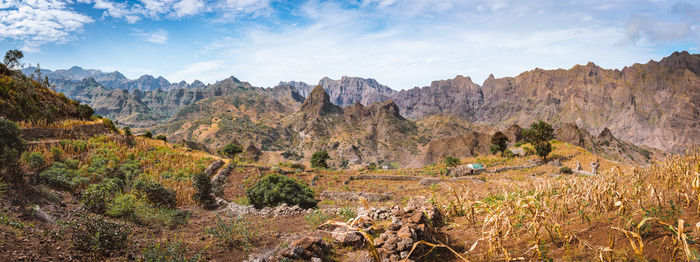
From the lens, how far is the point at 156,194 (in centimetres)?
1244

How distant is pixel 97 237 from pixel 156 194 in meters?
6.84

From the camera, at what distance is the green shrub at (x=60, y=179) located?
11930 millimetres

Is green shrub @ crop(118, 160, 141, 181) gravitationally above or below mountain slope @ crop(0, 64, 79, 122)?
below

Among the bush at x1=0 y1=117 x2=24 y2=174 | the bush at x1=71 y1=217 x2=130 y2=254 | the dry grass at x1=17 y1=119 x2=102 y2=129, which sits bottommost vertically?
the bush at x1=71 y1=217 x2=130 y2=254

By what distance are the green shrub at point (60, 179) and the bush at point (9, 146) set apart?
46.9 inches

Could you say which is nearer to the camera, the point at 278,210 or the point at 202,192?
the point at 278,210

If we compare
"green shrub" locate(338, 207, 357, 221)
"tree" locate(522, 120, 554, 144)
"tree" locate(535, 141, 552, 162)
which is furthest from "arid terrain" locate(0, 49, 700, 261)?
"tree" locate(522, 120, 554, 144)

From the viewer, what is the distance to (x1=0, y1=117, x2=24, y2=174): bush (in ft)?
31.1

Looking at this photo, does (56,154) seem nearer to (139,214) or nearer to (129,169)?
(129,169)

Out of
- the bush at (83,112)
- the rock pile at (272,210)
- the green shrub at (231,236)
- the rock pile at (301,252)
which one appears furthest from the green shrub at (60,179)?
the bush at (83,112)

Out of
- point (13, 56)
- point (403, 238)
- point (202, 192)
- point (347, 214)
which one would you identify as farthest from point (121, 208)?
point (13, 56)

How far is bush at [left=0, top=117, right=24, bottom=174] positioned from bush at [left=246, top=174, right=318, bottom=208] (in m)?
8.20

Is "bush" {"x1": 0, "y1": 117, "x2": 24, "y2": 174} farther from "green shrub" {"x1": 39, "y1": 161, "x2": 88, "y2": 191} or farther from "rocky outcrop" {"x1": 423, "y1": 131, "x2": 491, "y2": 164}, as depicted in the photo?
"rocky outcrop" {"x1": 423, "y1": 131, "x2": 491, "y2": 164}

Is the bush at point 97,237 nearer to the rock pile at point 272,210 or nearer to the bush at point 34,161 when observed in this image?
the rock pile at point 272,210
